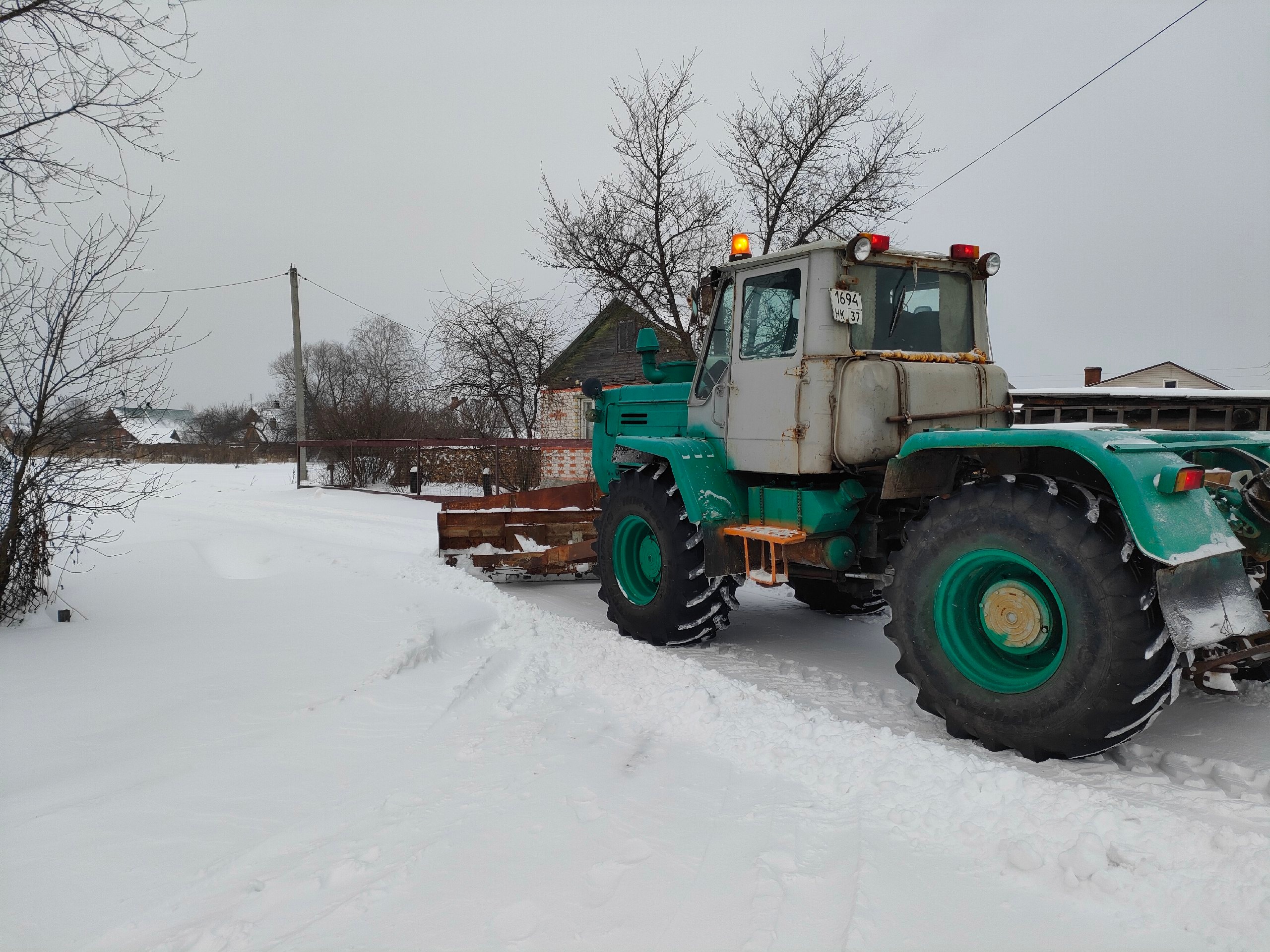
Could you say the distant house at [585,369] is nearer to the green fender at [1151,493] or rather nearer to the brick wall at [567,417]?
the brick wall at [567,417]

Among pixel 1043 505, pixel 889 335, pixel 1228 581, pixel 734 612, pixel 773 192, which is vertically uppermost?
pixel 773 192

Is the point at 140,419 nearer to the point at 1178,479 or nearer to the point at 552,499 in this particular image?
the point at 552,499

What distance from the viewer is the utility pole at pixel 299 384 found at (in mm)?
18188

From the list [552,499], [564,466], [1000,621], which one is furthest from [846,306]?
[564,466]

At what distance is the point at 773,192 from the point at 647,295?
9.14 ft

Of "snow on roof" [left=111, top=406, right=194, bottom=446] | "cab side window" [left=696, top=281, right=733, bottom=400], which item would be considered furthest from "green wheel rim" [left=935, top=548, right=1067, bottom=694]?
"snow on roof" [left=111, top=406, right=194, bottom=446]

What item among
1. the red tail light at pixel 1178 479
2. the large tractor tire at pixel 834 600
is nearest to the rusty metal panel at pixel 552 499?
the large tractor tire at pixel 834 600

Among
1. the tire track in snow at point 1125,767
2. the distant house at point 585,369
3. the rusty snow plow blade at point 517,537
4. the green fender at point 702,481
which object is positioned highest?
the distant house at point 585,369

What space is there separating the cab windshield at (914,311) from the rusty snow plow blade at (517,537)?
373 centimetres

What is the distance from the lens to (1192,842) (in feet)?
8.66

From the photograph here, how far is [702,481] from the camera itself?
522cm

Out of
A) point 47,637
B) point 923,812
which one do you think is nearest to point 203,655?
point 47,637

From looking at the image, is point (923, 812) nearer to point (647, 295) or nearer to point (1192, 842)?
point (1192, 842)

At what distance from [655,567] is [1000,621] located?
259cm
